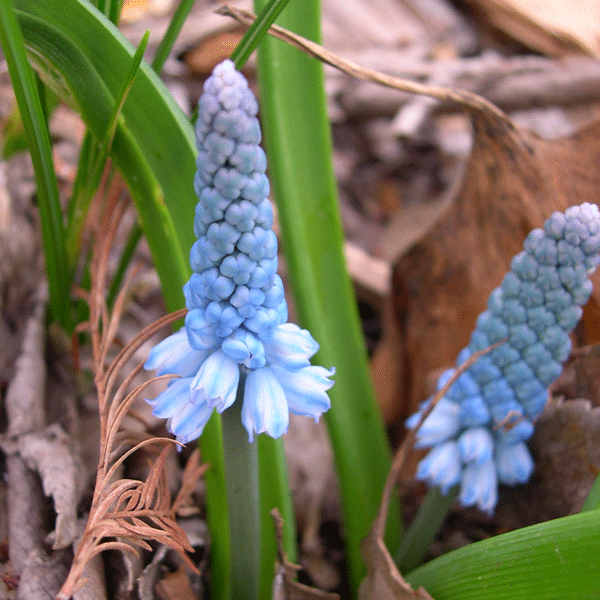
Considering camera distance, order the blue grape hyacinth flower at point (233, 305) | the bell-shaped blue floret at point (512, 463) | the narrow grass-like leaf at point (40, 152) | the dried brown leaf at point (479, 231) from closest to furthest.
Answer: the blue grape hyacinth flower at point (233, 305) → the narrow grass-like leaf at point (40, 152) → the bell-shaped blue floret at point (512, 463) → the dried brown leaf at point (479, 231)

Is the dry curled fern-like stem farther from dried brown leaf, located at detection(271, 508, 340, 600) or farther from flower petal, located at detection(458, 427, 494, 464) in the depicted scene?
flower petal, located at detection(458, 427, 494, 464)

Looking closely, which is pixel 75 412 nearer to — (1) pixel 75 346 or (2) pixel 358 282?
(1) pixel 75 346

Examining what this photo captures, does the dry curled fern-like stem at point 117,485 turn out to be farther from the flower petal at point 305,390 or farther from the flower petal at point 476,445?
the flower petal at point 476,445

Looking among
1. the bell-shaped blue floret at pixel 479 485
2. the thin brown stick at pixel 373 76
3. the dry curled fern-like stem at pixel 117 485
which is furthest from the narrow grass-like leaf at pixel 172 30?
the bell-shaped blue floret at pixel 479 485

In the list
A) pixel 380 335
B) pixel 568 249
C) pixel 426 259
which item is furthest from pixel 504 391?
pixel 380 335

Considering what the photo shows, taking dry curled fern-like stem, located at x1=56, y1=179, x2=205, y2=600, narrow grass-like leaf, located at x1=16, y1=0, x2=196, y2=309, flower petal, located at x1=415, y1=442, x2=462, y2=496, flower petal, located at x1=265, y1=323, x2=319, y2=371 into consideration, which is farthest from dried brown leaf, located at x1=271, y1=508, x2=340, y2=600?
narrow grass-like leaf, located at x1=16, y1=0, x2=196, y2=309

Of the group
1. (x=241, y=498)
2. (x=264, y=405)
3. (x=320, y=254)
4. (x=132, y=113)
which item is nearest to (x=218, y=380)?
(x=264, y=405)
